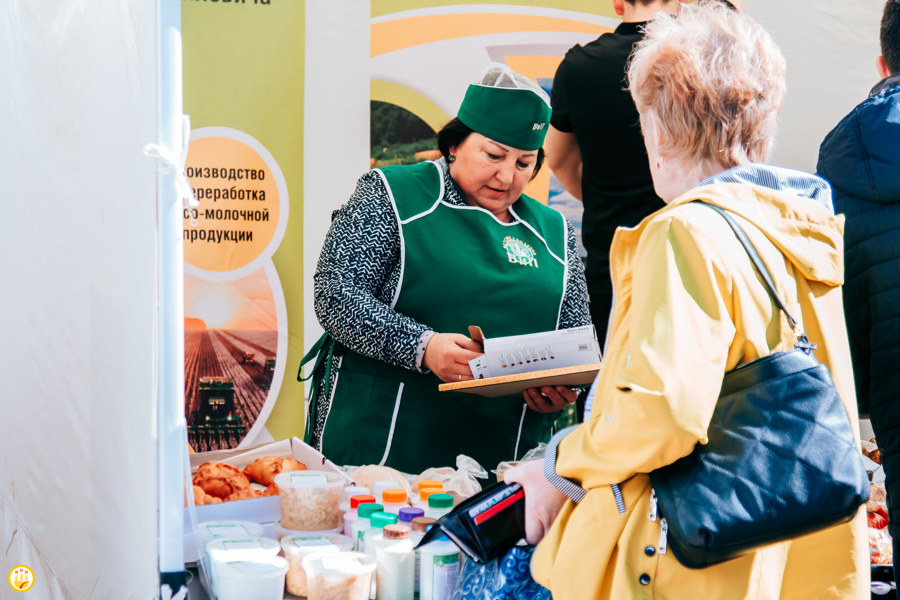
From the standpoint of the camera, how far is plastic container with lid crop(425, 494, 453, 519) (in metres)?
1.63

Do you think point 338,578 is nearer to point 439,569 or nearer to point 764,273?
point 439,569

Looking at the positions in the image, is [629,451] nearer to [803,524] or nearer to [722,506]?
[722,506]

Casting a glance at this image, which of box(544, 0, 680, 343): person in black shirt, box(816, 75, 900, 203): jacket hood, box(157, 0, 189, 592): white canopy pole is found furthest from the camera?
box(544, 0, 680, 343): person in black shirt

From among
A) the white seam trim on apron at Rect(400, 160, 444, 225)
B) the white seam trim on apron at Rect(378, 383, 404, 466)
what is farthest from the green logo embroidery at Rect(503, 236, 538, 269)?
the white seam trim on apron at Rect(378, 383, 404, 466)

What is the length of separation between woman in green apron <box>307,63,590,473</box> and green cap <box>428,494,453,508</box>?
0.64 meters

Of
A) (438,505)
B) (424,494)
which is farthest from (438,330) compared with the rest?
(438,505)

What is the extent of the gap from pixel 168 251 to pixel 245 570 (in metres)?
0.50

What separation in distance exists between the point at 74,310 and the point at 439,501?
0.74m

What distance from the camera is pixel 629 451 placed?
114cm

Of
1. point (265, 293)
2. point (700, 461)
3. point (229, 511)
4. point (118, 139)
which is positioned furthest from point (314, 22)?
point (700, 461)

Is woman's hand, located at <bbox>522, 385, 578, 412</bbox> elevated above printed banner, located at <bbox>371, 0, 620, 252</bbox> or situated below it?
below

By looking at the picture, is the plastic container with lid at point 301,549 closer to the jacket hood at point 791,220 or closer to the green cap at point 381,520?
the green cap at point 381,520

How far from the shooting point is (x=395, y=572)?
138 cm

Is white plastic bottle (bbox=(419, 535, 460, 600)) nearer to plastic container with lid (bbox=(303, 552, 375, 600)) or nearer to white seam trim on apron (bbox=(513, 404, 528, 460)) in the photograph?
plastic container with lid (bbox=(303, 552, 375, 600))
